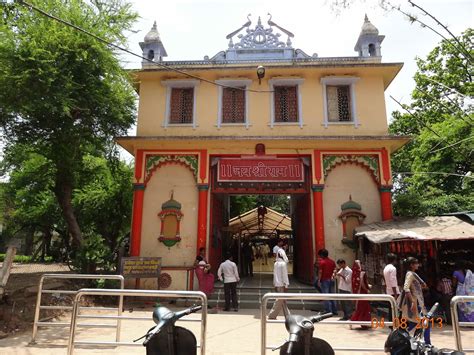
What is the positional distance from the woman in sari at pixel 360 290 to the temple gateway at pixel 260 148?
10.1 feet

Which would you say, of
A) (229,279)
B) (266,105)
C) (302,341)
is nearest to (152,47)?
(266,105)

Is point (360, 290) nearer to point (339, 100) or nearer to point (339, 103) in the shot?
point (339, 103)

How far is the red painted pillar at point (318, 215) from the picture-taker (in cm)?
1141

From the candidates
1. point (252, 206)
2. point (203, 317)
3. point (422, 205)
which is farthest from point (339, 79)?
point (252, 206)

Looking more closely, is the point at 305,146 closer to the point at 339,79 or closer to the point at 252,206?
the point at 339,79

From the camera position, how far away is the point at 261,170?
1216 cm

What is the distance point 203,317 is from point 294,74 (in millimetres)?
10500

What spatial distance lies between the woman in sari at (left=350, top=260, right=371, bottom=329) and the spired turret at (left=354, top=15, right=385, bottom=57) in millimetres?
9034

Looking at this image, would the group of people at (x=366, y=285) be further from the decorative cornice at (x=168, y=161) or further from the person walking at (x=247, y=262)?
the person walking at (x=247, y=262)

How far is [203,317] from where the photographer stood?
426 cm

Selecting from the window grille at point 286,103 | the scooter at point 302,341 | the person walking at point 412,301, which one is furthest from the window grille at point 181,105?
the scooter at point 302,341

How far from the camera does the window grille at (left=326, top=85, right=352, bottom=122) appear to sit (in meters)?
12.5

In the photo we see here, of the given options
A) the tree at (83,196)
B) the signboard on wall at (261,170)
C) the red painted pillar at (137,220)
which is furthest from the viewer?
the tree at (83,196)

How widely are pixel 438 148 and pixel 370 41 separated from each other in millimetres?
7018
